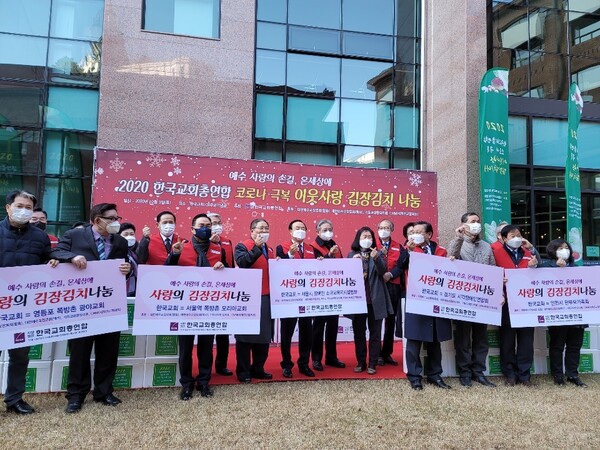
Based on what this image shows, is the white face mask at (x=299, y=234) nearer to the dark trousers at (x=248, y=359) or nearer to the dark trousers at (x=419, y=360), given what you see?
the dark trousers at (x=248, y=359)

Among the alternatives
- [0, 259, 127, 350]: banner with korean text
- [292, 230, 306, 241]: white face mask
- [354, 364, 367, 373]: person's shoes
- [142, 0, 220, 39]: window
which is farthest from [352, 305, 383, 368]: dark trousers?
[142, 0, 220, 39]: window

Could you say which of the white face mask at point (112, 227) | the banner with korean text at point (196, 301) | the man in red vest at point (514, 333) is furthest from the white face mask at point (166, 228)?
the man in red vest at point (514, 333)

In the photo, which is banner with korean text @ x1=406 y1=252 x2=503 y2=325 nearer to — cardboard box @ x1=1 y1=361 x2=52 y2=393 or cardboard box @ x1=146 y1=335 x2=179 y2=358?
cardboard box @ x1=146 y1=335 x2=179 y2=358

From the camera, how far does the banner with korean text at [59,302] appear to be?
361 centimetres

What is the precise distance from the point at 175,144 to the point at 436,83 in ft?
21.5

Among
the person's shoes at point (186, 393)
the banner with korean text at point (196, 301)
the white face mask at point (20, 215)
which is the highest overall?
the white face mask at point (20, 215)

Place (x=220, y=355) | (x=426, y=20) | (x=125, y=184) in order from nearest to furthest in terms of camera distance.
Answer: (x=220, y=355), (x=125, y=184), (x=426, y=20)

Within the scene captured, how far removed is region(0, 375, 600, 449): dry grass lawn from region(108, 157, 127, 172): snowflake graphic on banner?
3336 mm

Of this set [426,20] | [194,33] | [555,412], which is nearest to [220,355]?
[555,412]

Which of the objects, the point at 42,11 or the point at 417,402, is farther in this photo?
the point at 42,11

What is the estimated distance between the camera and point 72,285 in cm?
385

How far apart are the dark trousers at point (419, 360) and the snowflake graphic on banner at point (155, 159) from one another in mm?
4363

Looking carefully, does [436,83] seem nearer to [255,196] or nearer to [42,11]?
[255,196]

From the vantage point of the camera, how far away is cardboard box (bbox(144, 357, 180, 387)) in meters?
4.50
